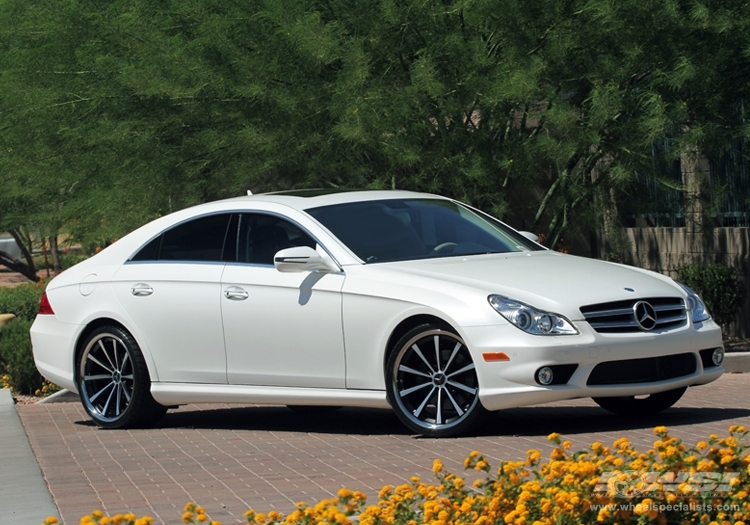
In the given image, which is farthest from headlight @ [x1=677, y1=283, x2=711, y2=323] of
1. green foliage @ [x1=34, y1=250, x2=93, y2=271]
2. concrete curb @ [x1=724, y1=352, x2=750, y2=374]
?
green foliage @ [x1=34, y1=250, x2=93, y2=271]

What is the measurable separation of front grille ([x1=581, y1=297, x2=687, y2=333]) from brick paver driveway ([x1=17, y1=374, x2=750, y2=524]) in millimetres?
656

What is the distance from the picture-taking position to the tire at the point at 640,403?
8758mm

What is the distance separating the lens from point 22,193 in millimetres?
17453

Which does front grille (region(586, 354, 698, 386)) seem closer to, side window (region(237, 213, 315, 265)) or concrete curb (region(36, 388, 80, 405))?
side window (region(237, 213, 315, 265))

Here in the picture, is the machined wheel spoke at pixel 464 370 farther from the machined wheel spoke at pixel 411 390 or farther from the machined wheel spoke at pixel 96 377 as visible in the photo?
the machined wheel spoke at pixel 96 377

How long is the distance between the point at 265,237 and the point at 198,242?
585 mm

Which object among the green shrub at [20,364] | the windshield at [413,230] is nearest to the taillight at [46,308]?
the windshield at [413,230]

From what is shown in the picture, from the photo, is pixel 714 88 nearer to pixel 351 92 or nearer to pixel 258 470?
pixel 351 92

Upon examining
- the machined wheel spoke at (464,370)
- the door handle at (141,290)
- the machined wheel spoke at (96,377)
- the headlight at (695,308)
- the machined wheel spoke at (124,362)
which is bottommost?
the machined wheel spoke at (96,377)

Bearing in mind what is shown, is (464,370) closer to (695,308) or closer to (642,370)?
(642,370)

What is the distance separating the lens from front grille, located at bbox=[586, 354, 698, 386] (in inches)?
307

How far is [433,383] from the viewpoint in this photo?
316 inches

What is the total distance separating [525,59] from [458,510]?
9.22 m

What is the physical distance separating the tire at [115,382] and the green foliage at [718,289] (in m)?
8.31
